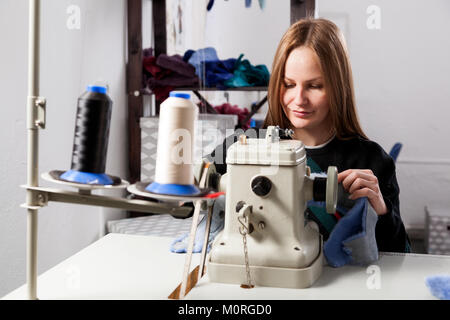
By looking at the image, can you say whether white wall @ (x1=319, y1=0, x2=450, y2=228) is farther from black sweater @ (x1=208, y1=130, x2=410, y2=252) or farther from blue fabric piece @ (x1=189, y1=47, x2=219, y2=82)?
black sweater @ (x1=208, y1=130, x2=410, y2=252)

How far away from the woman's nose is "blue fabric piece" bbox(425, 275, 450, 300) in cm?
51

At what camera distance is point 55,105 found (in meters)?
1.77

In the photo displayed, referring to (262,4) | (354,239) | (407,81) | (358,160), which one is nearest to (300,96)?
(358,160)

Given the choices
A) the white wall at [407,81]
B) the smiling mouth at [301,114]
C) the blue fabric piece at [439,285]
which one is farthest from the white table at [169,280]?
the white wall at [407,81]

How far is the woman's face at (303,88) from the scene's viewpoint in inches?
47.0

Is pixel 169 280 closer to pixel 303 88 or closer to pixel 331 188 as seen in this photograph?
pixel 331 188

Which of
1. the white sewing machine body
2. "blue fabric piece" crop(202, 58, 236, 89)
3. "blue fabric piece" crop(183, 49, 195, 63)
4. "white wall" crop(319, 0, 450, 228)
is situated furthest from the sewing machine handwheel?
"white wall" crop(319, 0, 450, 228)

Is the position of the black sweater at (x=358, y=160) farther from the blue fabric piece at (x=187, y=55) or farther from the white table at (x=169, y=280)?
the blue fabric piece at (x=187, y=55)

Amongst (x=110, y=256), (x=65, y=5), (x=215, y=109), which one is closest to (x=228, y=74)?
(x=215, y=109)

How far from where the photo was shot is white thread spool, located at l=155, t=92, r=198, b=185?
672mm

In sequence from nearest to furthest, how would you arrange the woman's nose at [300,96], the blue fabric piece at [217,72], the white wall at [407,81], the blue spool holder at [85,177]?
the blue spool holder at [85,177] → the woman's nose at [300,96] → the blue fabric piece at [217,72] → the white wall at [407,81]

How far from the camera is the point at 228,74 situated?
7.18ft
